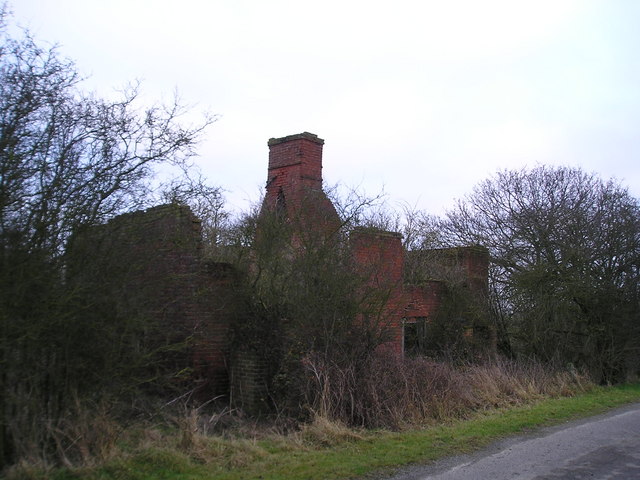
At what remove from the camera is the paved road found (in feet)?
23.0

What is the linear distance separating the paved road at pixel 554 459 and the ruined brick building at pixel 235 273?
3.40m

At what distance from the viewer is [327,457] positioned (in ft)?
24.7

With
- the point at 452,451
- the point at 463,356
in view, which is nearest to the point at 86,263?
the point at 452,451

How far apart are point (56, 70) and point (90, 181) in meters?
1.31

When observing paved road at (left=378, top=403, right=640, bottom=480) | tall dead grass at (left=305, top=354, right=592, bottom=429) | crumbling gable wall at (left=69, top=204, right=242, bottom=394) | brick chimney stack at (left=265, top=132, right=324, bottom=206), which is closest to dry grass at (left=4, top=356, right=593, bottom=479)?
tall dead grass at (left=305, top=354, right=592, bottom=429)

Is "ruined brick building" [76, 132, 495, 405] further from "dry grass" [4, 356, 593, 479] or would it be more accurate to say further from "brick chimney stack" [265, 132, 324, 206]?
"dry grass" [4, 356, 593, 479]

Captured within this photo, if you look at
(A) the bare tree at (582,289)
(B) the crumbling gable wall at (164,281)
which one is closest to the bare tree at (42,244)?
(B) the crumbling gable wall at (164,281)

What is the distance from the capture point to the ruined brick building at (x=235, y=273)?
282 inches

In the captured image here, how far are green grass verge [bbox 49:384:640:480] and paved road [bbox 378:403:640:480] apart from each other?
35cm

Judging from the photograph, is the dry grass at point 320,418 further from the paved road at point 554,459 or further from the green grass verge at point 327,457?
the paved road at point 554,459

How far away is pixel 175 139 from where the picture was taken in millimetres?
7859

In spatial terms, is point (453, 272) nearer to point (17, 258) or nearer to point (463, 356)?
point (463, 356)

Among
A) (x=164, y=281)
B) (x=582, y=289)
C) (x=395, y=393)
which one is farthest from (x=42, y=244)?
(x=582, y=289)

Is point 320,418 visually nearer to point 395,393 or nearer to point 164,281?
point 395,393
